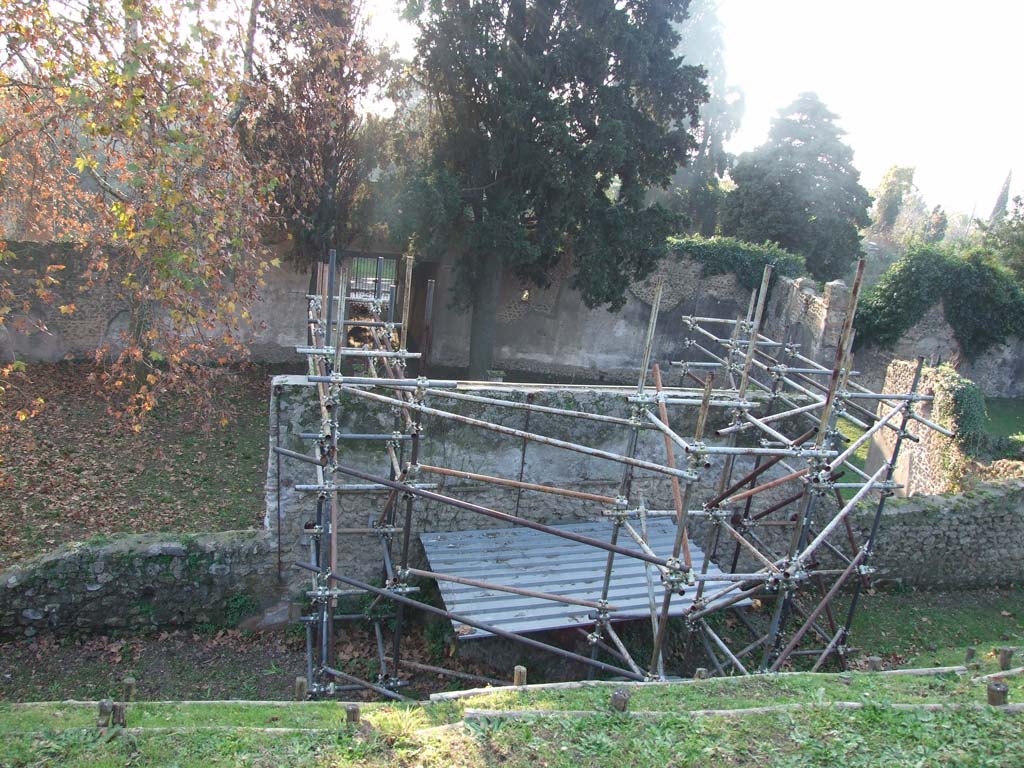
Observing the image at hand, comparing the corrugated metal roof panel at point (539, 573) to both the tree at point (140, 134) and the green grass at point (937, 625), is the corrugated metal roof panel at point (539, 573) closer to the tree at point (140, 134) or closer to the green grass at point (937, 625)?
the green grass at point (937, 625)

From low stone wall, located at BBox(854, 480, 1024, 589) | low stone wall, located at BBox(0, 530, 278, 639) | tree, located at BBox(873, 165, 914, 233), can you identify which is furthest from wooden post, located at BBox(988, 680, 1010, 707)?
tree, located at BBox(873, 165, 914, 233)

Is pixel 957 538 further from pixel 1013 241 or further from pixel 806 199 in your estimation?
pixel 806 199

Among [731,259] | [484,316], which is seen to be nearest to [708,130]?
[731,259]

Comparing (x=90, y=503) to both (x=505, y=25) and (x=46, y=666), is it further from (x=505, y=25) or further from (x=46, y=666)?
(x=505, y=25)

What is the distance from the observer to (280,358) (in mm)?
16391

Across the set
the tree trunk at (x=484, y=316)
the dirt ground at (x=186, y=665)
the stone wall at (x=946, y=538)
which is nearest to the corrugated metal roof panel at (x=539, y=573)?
the dirt ground at (x=186, y=665)

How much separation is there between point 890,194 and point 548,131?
3052cm

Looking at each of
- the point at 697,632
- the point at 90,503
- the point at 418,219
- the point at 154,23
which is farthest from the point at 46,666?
the point at 418,219

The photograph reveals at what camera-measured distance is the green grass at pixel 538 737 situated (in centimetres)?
386

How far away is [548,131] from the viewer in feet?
44.4

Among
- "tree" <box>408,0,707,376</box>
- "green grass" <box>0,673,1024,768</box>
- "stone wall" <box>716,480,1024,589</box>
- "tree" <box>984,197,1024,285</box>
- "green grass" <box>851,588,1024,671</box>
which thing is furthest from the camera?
"tree" <box>984,197,1024,285</box>

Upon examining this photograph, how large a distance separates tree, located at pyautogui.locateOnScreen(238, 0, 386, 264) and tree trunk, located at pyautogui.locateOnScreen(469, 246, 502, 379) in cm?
296

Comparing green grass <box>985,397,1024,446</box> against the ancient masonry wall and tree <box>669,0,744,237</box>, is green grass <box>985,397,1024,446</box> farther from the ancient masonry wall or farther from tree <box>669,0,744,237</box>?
tree <box>669,0,744,237</box>

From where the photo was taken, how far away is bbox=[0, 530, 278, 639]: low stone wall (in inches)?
261
